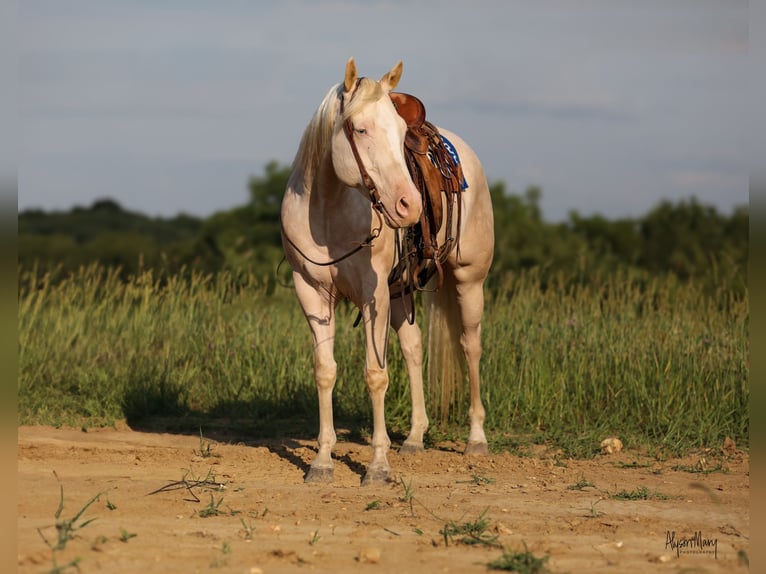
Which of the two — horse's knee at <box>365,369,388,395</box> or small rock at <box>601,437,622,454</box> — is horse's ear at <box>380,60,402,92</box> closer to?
horse's knee at <box>365,369,388,395</box>

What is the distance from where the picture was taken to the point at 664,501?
525cm

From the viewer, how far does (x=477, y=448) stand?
6.65 metres

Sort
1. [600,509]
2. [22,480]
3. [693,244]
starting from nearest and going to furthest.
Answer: [600,509]
[22,480]
[693,244]

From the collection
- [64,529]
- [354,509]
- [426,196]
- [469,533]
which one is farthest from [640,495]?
[64,529]

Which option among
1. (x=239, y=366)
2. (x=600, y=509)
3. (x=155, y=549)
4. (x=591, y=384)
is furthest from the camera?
(x=239, y=366)

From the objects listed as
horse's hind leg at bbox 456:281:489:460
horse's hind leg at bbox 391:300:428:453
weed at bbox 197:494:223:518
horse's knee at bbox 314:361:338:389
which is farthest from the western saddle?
weed at bbox 197:494:223:518

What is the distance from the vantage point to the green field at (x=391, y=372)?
7312mm

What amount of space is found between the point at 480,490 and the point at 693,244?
1929 centimetres

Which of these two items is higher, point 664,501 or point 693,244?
point 693,244

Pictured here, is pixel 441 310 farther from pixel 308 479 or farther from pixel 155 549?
pixel 155 549

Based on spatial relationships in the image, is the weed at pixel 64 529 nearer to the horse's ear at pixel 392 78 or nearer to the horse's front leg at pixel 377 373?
the horse's front leg at pixel 377 373

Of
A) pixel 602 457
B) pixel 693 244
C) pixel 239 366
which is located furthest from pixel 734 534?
pixel 693 244

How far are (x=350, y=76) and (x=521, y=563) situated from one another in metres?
2.75

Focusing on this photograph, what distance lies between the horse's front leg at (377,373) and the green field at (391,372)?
4.71 ft
